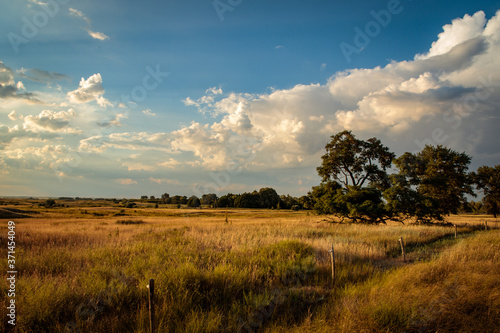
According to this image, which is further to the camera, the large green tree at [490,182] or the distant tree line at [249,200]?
the distant tree line at [249,200]

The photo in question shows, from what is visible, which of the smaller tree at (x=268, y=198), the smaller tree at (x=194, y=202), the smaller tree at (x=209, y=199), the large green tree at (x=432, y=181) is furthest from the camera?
the smaller tree at (x=194, y=202)

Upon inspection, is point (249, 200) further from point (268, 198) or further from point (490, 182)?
point (490, 182)

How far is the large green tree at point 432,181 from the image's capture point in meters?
26.6

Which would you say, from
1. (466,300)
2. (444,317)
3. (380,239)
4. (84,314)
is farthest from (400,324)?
(380,239)

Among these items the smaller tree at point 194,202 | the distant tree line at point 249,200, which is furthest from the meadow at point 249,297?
the smaller tree at point 194,202

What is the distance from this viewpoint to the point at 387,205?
26.5 meters

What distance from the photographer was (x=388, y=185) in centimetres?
3098

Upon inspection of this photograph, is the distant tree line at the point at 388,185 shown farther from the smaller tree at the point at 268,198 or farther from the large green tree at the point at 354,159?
the smaller tree at the point at 268,198

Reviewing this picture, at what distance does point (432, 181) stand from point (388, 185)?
197 inches

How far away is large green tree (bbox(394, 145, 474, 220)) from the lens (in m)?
26.6

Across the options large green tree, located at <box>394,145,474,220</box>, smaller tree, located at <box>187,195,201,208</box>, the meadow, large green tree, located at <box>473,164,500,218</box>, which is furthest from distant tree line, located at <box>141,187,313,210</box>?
the meadow

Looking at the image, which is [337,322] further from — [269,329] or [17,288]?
[17,288]

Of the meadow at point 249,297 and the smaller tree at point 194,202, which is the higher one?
the meadow at point 249,297

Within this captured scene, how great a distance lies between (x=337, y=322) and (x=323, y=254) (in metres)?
6.11
